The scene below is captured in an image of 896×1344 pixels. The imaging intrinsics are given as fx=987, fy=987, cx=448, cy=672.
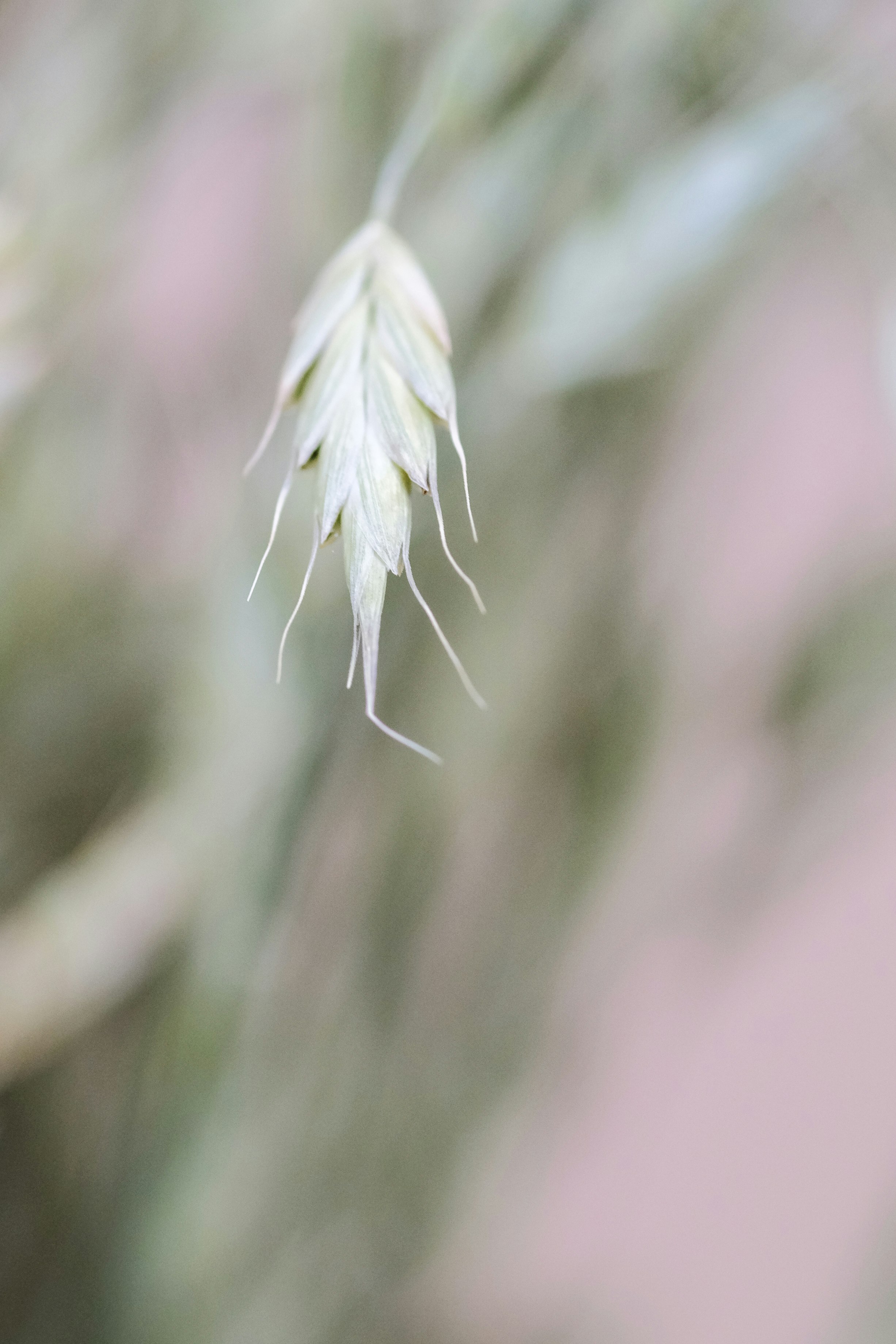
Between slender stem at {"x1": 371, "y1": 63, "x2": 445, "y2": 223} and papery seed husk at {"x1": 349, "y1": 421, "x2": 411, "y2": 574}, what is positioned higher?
slender stem at {"x1": 371, "y1": 63, "x2": 445, "y2": 223}

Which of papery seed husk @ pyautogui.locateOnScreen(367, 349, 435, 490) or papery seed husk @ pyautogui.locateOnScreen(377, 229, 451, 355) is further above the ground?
papery seed husk @ pyautogui.locateOnScreen(377, 229, 451, 355)

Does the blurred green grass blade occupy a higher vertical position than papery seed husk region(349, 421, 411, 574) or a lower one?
higher

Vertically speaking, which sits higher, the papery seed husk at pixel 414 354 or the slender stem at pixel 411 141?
the slender stem at pixel 411 141

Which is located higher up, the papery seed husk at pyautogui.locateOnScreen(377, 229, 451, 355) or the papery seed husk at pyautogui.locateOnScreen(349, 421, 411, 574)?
the papery seed husk at pyautogui.locateOnScreen(377, 229, 451, 355)

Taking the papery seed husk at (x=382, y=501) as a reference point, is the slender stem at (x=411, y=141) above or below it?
above

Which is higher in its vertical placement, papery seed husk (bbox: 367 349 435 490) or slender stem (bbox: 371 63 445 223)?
slender stem (bbox: 371 63 445 223)
